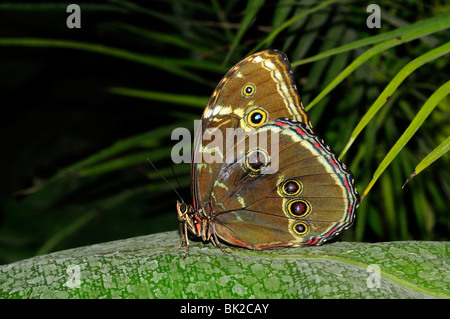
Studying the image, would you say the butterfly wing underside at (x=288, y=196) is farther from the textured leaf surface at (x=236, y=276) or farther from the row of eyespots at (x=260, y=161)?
the textured leaf surface at (x=236, y=276)

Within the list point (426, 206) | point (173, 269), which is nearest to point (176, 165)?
point (426, 206)

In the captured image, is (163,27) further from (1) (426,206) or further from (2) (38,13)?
(1) (426,206)

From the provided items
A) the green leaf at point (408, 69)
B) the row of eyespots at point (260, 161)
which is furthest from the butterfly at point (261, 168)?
the green leaf at point (408, 69)

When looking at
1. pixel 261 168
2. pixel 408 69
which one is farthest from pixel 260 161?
pixel 408 69

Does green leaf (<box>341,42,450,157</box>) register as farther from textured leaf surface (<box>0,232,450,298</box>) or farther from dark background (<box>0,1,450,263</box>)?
dark background (<box>0,1,450,263</box>)

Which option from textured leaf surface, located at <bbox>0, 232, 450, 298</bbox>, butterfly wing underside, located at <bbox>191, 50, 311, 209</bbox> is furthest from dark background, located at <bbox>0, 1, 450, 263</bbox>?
textured leaf surface, located at <bbox>0, 232, 450, 298</bbox>

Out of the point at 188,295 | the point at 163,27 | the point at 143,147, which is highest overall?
the point at 163,27
